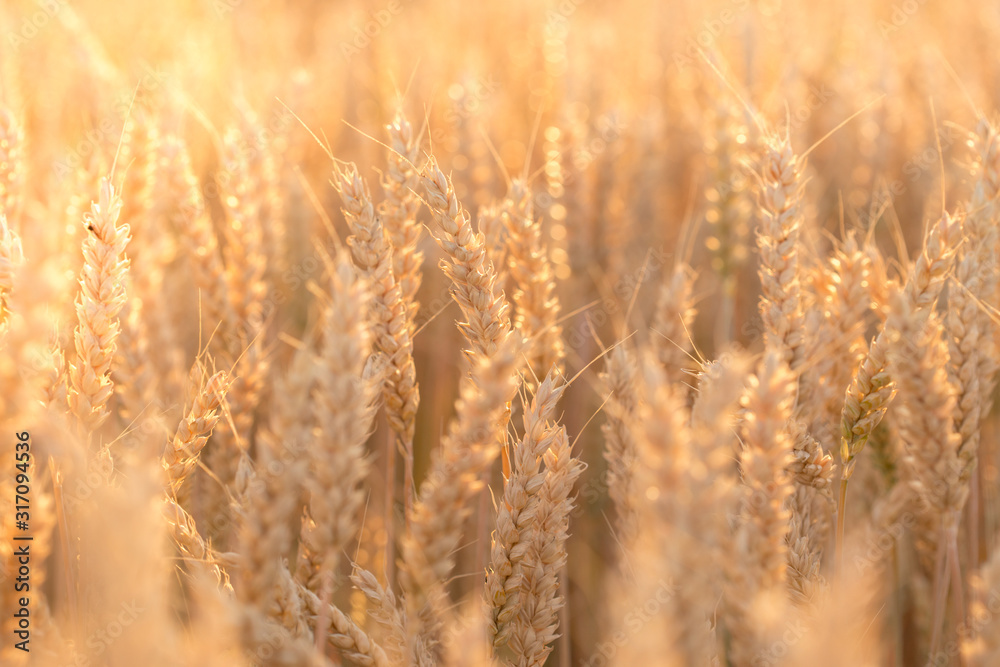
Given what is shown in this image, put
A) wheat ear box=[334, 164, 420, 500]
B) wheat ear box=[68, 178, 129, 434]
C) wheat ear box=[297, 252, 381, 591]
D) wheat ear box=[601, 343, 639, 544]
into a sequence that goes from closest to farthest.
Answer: wheat ear box=[297, 252, 381, 591], wheat ear box=[68, 178, 129, 434], wheat ear box=[334, 164, 420, 500], wheat ear box=[601, 343, 639, 544]

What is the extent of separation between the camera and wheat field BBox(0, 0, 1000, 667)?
0.91 metres

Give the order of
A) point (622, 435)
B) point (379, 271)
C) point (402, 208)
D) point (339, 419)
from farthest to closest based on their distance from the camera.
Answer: point (622, 435), point (402, 208), point (379, 271), point (339, 419)

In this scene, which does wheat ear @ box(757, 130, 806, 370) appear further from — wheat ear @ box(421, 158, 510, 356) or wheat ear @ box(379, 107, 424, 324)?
wheat ear @ box(379, 107, 424, 324)

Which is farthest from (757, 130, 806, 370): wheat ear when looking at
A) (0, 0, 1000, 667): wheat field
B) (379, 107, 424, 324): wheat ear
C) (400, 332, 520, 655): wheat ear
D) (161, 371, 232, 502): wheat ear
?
(161, 371, 232, 502): wheat ear

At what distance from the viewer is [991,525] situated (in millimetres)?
1911

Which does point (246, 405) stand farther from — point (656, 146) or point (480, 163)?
point (656, 146)

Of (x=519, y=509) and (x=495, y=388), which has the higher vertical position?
(x=495, y=388)

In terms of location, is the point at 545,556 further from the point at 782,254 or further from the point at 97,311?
the point at 97,311

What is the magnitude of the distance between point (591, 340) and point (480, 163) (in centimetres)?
84

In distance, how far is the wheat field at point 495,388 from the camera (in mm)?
906

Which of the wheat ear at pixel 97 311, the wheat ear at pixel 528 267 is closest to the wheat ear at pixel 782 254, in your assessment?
the wheat ear at pixel 528 267

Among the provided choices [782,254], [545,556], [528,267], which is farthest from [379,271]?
[782,254]

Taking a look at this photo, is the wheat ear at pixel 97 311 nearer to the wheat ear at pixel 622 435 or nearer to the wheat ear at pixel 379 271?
the wheat ear at pixel 379 271

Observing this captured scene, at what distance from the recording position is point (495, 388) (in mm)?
943
